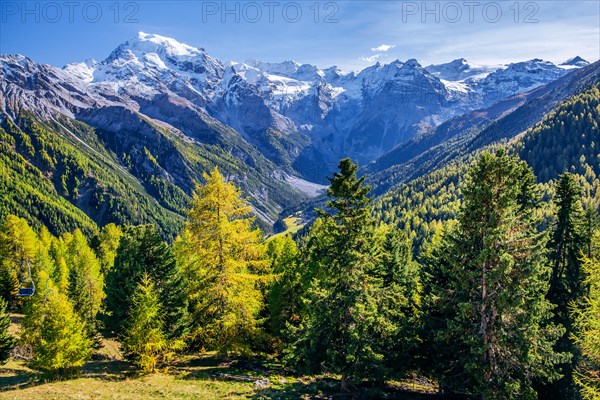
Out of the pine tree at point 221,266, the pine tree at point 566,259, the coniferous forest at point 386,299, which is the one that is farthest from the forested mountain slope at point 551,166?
the pine tree at point 221,266

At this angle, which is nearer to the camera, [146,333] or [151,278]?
[146,333]

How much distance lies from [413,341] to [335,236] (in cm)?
996

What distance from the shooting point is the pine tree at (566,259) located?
32.1 m

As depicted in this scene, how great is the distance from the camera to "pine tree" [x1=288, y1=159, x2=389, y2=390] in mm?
26438

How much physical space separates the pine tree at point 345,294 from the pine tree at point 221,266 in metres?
6.83

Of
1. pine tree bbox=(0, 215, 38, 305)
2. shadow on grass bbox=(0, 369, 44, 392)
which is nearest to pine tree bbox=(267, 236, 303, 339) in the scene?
shadow on grass bbox=(0, 369, 44, 392)

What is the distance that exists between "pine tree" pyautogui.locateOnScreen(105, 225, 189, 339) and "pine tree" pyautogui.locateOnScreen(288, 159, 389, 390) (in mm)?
13571

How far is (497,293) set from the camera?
2286cm

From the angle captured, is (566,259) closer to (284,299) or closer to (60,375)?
(284,299)

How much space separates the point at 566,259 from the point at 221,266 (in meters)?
29.6

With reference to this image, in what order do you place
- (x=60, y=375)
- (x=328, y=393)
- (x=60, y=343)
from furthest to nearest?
(x=60, y=375) < (x=60, y=343) < (x=328, y=393)

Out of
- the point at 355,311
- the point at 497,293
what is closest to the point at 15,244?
the point at 355,311

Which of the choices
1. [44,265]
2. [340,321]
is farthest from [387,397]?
[44,265]

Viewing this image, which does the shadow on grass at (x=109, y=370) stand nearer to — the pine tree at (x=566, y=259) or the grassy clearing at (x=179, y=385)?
the grassy clearing at (x=179, y=385)
